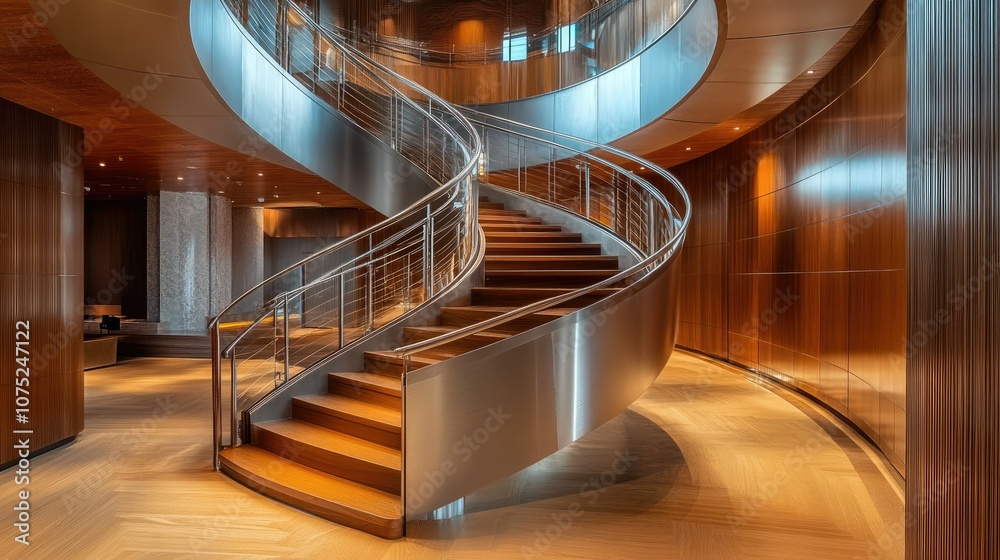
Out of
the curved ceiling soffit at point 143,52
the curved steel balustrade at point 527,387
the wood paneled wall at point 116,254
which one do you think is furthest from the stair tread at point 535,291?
the wood paneled wall at point 116,254

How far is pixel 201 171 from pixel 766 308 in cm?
770

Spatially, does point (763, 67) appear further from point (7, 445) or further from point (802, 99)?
point (7, 445)

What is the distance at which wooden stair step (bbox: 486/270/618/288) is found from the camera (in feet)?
17.8

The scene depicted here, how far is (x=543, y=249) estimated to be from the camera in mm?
6352

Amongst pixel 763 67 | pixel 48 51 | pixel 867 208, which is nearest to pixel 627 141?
pixel 763 67

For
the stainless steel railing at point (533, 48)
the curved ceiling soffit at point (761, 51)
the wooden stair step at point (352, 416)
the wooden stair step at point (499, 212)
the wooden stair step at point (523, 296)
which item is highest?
the stainless steel railing at point (533, 48)

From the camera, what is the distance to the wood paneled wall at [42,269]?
14.7ft

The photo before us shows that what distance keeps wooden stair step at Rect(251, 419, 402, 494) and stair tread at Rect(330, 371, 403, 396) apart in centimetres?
38

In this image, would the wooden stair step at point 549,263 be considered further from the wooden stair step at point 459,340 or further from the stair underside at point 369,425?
the wooden stair step at point 459,340

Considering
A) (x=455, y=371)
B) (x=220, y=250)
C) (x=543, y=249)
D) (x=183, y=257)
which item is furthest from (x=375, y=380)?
(x=220, y=250)

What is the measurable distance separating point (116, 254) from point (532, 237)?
34.7 ft

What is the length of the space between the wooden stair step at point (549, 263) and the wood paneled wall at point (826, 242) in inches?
84.7

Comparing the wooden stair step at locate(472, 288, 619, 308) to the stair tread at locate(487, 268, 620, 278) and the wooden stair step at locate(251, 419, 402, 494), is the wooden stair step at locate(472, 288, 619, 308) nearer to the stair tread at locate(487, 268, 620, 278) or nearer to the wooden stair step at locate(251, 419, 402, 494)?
the stair tread at locate(487, 268, 620, 278)

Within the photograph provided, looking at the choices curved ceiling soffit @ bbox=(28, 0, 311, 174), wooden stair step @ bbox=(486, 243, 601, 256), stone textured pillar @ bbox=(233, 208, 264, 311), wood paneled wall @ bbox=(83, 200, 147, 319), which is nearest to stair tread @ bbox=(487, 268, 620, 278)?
wooden stair step @ bbox=(486, 243, 601, 256)
